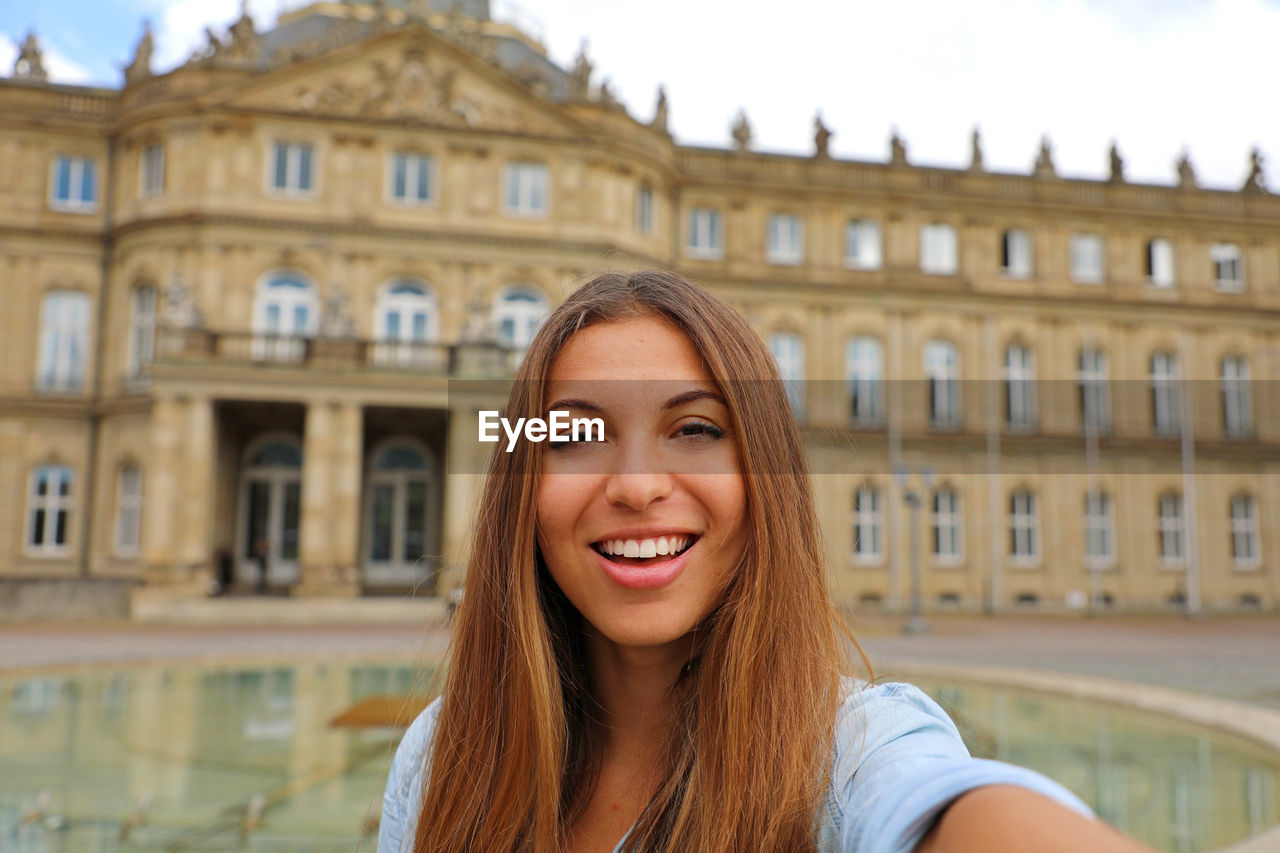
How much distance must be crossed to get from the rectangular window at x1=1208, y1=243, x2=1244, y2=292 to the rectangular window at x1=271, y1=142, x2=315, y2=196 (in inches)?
1277

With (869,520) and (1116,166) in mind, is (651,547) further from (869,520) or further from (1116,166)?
(1116,166)

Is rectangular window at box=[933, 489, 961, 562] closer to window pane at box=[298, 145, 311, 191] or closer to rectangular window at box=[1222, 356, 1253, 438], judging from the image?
rectangular window at box=[1222, 356, 1253, 438]

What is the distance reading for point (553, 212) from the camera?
101 feet

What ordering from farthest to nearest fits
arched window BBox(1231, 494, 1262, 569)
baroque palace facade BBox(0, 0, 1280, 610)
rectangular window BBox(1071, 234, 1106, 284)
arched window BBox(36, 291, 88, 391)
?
rectangular window BBox(1071, 234, 1106, 284) → arched window BBox(1231, 494, 1262, 569) → arched window BBox(36, 291, 88, 391) → baroque palace facade BBox(0, 0, 1280, 610)

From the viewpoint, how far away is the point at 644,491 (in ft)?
4.91

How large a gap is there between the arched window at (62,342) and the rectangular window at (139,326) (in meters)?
1.72

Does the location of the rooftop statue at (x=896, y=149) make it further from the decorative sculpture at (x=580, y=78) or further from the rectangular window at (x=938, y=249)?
the decorative sculpture at (x=580, y=78)

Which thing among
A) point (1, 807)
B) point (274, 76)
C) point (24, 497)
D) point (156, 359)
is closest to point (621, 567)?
point (1, 807)

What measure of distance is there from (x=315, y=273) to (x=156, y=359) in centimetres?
556

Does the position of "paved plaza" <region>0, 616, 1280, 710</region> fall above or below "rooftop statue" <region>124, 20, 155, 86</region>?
below

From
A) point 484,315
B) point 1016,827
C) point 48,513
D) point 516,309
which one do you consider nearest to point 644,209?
point 516,309

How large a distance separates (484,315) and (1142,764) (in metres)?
22.5

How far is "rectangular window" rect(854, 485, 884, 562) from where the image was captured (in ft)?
112

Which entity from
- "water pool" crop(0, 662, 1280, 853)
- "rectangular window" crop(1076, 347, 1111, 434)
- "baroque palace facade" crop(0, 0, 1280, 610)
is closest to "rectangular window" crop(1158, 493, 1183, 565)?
"baroque palace facade" crop(0, 0, 1280, 610)
